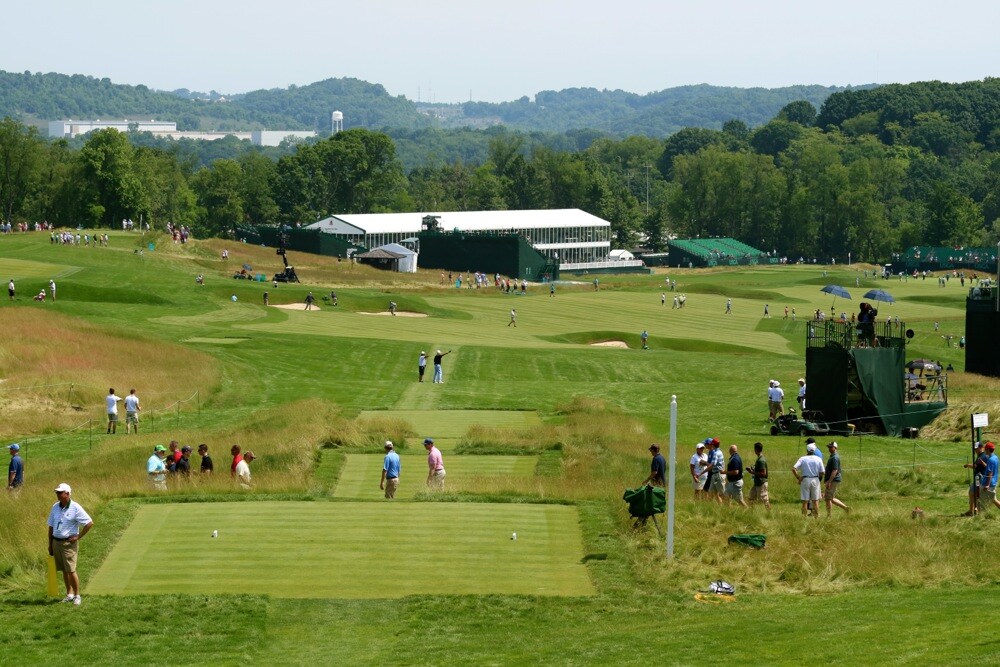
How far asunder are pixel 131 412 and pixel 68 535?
2226cm

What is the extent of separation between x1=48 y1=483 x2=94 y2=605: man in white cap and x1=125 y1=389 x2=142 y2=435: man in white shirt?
21483 mm

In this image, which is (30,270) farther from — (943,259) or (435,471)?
(943,259)

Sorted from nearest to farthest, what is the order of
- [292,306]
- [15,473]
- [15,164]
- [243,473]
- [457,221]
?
[15,473] → [243,473] → [292,306] → [15,164] → [457,221]

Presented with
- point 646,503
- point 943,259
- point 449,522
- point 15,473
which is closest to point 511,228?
point 943,259

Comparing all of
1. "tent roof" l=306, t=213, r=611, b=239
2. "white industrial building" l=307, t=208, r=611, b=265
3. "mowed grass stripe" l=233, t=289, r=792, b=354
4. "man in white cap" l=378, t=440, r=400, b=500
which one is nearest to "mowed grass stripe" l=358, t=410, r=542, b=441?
"man in white cap" l=378, t=440, r=400, b=500

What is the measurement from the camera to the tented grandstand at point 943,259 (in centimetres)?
18425

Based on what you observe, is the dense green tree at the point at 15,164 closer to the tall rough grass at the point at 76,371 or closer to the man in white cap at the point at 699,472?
the tall rough grass at the point at 76,371

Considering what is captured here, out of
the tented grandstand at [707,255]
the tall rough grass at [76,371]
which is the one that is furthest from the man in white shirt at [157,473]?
the tented grandstand at [707,255]

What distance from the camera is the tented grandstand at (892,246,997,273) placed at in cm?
18425

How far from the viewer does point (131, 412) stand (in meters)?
43.6

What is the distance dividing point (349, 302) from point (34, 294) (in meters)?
22.5

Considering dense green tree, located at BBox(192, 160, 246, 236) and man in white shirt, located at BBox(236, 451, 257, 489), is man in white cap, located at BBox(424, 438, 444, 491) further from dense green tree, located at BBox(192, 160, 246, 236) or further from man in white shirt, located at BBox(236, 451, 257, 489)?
dense green tree, located at BBox(192, 160, 246, 236)

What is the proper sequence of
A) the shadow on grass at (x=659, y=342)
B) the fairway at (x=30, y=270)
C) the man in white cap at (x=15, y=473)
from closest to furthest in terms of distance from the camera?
the man in white cap at (x=15, y=473)
the shadow on grass at (x=659, y=342)
the fairway at (x=30, y=270)

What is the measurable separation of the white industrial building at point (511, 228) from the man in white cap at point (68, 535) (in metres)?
139
